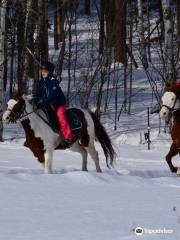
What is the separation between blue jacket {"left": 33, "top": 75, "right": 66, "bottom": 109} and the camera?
33.7 ft

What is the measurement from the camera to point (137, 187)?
8.87 meters

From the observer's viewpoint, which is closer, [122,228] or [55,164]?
[122,228]

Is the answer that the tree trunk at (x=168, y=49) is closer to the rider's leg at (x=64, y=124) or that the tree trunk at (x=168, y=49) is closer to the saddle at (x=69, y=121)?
the saddle at (x=69, y=121)

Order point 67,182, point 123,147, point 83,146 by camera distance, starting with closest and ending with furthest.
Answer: point 67,182, point 83,146, point 123,147

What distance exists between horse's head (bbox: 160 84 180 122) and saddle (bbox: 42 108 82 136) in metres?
1.42

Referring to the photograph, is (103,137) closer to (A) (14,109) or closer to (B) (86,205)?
(A) (14,109)

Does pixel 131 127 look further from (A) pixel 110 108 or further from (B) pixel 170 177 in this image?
(B) pixel 170 177

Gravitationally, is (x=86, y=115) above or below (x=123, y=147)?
above

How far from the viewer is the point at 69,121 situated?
34.3ft

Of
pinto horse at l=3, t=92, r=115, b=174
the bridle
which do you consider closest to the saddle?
pinto horse at l=3, t=92, r=115, b=174

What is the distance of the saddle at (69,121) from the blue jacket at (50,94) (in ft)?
0.44

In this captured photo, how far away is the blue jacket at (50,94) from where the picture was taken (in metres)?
10.3

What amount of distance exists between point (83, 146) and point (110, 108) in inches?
474

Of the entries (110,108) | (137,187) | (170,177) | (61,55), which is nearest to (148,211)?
(137,187)
